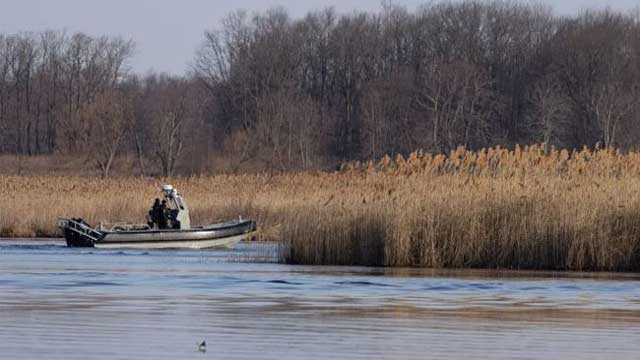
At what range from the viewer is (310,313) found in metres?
16.5

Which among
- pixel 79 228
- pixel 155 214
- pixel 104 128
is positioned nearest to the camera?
pixel 79 228

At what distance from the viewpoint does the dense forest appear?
83.6 m

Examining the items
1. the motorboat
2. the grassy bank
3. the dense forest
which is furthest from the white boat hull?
the dense forest

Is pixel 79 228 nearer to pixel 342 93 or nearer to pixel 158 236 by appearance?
pixel 158 236

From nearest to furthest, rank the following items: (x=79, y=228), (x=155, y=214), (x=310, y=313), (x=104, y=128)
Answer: (x=310, y=313) < (x=79, y=228) < (x=155, y=214) < (x=104, y=128)

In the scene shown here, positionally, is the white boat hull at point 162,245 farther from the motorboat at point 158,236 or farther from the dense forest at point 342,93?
A: the dense forest at point 342,93

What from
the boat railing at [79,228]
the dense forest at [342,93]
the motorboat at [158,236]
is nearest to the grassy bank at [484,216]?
the motorboat at [158,236]

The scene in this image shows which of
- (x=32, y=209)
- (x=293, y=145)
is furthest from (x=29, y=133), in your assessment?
(x=32, y=209)

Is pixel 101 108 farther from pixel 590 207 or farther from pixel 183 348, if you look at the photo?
pixel 183 348

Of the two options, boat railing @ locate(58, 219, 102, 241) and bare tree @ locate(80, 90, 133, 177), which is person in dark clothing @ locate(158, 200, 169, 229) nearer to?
boat railing @ locate(58, 219, 102, 241)

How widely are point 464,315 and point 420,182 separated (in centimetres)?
996

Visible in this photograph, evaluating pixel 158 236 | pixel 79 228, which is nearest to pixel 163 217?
pixel 158 236

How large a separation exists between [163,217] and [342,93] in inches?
2500

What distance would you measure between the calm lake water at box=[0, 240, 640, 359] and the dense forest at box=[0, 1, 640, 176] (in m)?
55.2
